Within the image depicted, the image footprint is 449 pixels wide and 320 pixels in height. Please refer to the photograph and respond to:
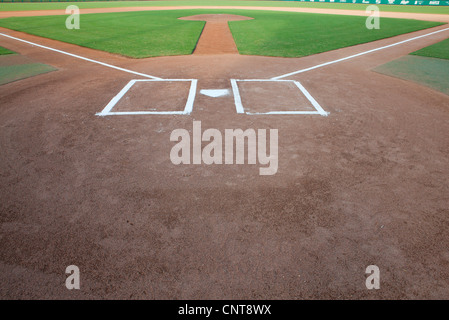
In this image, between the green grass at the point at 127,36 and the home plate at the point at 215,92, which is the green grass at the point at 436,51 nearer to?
the home plate at the point at 215,92

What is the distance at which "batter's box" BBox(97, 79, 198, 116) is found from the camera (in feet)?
20.9

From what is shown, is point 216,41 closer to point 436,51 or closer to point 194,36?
point 194,36

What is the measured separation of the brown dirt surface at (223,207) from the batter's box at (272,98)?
1.15 ft

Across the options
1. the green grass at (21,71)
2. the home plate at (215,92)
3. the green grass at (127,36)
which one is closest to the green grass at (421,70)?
the home plate at (215,92)

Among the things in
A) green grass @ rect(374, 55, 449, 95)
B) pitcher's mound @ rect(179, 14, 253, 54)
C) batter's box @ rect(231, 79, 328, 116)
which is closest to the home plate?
batter's box @ rect(231, 79, 328, 116)

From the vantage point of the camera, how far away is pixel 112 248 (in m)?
3.13

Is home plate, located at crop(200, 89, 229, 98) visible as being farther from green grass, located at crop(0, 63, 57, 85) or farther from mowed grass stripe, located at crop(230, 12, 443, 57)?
green grass, located at crop(0, 63, 57, 85)

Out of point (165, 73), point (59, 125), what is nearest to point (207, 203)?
point (59, 125)

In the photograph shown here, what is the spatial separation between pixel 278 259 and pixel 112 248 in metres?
1.89

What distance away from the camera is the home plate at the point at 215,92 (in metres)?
7.30

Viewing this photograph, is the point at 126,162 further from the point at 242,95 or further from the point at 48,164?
the point at 242,95

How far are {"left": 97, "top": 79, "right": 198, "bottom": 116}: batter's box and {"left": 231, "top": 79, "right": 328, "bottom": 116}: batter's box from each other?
1.30m

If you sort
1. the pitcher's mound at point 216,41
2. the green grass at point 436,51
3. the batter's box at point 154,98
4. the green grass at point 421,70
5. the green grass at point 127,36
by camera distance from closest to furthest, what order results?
the batter's box at point 154,98
the green grass at point 421,70
the green grass at point 436,51
the green grass at point 127,36
the pitcher's mound at point 216,41

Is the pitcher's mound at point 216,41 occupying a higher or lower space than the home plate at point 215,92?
higher
